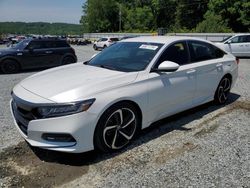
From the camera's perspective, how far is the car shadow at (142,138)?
3959 millimetres

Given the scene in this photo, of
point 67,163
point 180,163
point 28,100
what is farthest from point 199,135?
point 28,100

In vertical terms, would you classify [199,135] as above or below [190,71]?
below

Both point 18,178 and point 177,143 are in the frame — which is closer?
point 18,178

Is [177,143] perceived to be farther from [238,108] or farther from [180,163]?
[238,108]

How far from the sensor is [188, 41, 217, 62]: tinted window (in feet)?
18.0

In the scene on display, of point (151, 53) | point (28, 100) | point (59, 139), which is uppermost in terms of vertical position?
point (151, 53)

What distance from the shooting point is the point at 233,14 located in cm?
5009

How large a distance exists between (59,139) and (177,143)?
1761mm

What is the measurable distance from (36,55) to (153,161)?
388 inches

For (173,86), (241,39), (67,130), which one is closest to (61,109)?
(67,130)

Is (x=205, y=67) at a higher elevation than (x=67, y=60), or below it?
higher

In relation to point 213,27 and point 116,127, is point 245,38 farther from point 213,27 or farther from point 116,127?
point 213,27

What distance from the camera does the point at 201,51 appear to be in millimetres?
5777

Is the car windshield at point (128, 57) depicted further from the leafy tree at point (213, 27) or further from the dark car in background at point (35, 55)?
the leafy tree at point (213, 27)
